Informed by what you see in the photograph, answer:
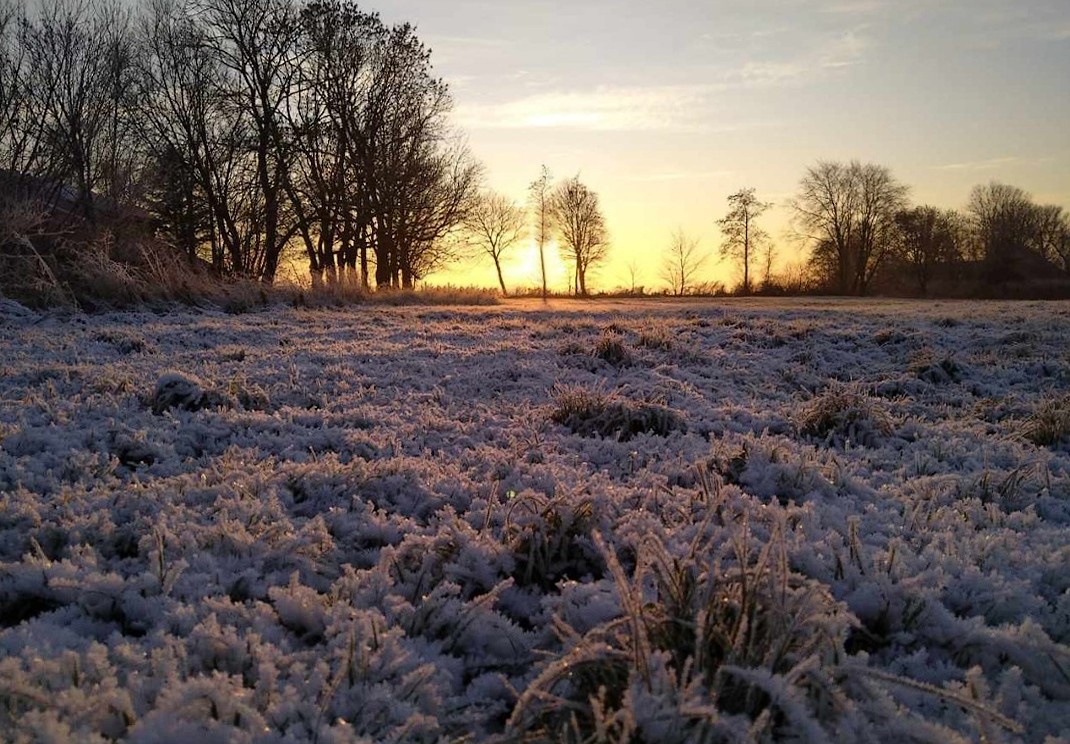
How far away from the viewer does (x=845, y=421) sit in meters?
3.93

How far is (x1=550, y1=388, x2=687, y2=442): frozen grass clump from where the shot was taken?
12.6 ft

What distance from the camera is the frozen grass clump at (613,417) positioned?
383cm

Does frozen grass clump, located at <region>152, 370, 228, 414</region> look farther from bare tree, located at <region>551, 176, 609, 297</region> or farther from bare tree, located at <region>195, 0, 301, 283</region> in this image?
bare tree, located at <region>551, 176, 609, 297</region>

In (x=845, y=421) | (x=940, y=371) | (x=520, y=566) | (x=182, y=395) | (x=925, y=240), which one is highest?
(x=925, y=240)

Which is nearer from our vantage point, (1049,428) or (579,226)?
(1049,428)

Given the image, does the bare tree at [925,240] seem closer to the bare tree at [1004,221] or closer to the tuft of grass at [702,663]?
the bare tree at [1004,221]

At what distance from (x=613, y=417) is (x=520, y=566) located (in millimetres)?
1861

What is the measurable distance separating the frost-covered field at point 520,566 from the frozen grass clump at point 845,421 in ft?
0.07

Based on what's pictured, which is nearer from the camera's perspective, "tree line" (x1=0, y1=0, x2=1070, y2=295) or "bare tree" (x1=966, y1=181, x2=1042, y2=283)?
"tree line" (x1=0, y1=0, x2=1070, y2=295)

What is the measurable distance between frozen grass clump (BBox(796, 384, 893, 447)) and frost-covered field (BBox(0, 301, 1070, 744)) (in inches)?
0.9

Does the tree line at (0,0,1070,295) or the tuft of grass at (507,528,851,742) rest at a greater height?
the tree line at (0,0,1070,295)

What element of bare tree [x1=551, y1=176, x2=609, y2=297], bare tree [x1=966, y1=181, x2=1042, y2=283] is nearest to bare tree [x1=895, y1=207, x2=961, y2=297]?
bare tree [x1=966, y1=181, x2=1042, y2=283]

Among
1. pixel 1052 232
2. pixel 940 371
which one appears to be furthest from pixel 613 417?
pixel 1052 232

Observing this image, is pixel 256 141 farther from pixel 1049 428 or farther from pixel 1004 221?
pixel 1004 221
